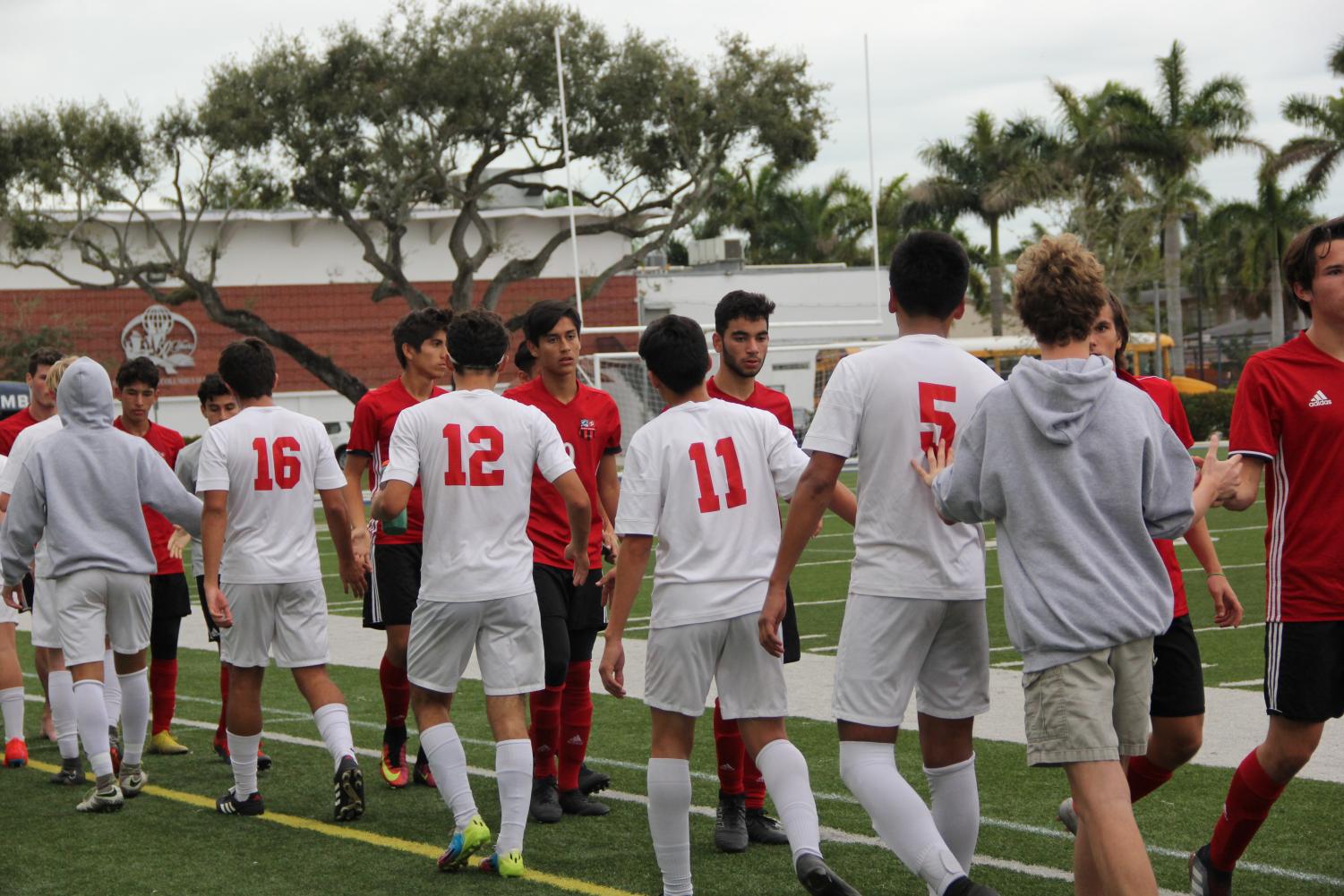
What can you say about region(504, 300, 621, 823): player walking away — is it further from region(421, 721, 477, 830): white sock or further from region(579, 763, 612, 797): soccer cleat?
region(421, 721, 477, 830): white sock

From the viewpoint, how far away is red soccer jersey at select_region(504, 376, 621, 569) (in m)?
6.66

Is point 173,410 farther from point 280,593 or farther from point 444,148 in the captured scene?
point 280,593

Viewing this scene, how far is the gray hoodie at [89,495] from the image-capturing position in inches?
283

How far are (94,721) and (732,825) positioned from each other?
10.5 ft

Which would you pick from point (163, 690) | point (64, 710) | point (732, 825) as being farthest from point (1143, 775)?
point (163, 690)

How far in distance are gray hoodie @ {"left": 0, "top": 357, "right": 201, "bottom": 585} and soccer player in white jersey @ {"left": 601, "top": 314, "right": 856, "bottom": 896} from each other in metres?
3.11

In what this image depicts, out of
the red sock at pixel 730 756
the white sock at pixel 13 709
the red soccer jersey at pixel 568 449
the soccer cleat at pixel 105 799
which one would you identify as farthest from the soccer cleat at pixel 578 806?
the white sock at pixel 13 709

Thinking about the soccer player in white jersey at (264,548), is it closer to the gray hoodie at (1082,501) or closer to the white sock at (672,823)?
the white sock at (672,823)

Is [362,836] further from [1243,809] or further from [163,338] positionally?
[163,338]

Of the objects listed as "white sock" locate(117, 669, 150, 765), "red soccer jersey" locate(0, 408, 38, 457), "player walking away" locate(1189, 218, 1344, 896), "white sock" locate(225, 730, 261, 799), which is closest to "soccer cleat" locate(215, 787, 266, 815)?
"white sock" locate(225, 730, 261, 799)

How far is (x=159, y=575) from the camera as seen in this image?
852 centimetres

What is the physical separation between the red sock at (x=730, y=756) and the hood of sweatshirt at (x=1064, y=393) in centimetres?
243

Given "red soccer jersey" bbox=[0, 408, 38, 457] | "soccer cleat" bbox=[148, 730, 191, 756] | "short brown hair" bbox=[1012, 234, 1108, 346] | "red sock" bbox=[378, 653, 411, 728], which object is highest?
"short brown hair" bbox=[1012, 234, 1108, 346]

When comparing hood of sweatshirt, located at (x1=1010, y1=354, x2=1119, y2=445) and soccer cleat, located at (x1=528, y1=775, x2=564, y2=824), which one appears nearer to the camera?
hood of sweatshirt, located at (x1=1010, y1=354, x2=1119, y2=445)
